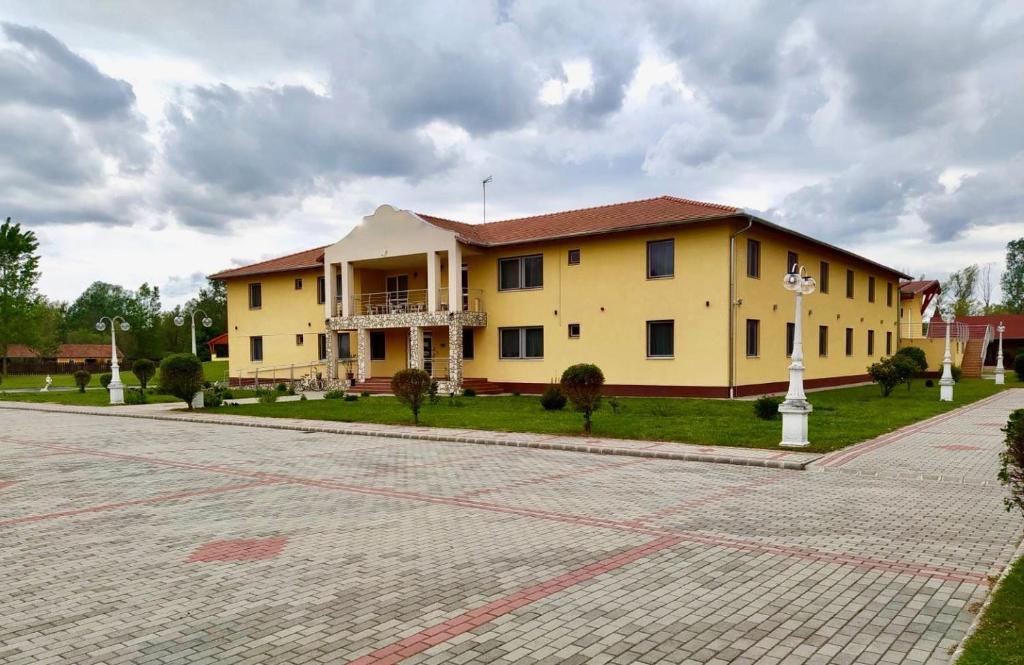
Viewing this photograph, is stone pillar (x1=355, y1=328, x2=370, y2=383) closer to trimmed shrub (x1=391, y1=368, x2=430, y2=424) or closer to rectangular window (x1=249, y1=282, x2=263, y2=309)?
rectangular window (x1=249, y1=282, x2=263, y2=309)

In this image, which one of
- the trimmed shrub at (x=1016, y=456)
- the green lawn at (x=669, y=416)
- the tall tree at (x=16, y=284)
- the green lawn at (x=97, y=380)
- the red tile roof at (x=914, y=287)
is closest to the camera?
the trimmed shrub at (x=1016, y=456)

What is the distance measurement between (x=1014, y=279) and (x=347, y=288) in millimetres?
94651

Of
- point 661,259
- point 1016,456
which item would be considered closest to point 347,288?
point 661,259

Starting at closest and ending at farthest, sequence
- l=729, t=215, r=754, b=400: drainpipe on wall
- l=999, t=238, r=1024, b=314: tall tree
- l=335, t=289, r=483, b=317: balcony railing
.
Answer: l=729, t=215, r=754, b=400: drainpipe on wall, l=335, t=289, r=483, b=317: balcony railing, l=999, t=238, r=1024, b=314: tall tree

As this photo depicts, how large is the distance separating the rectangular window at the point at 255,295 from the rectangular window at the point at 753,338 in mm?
26355

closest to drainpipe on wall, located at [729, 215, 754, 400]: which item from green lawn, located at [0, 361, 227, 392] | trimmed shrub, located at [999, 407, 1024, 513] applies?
trimmed shrub, located at [999, 407, 1024, 513]

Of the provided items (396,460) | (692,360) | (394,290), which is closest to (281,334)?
(394,290)

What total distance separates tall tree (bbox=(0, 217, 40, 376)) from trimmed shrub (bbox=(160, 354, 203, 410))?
64.6 m

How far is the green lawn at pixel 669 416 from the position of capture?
1476cm

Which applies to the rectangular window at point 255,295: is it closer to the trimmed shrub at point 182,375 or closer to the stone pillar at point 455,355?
the stone pillar at point 455,355

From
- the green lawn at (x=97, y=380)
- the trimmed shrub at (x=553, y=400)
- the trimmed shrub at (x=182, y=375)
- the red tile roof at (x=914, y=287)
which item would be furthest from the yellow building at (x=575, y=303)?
the red tile roof at (x=914, y=287)

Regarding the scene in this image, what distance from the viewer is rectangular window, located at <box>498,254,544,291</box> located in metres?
29.4

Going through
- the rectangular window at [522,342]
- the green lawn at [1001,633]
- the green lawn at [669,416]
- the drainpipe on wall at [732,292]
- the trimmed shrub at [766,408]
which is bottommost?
the green lawn at [669,416]

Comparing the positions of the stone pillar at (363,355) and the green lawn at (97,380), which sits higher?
the stone pillar at (363,355)
